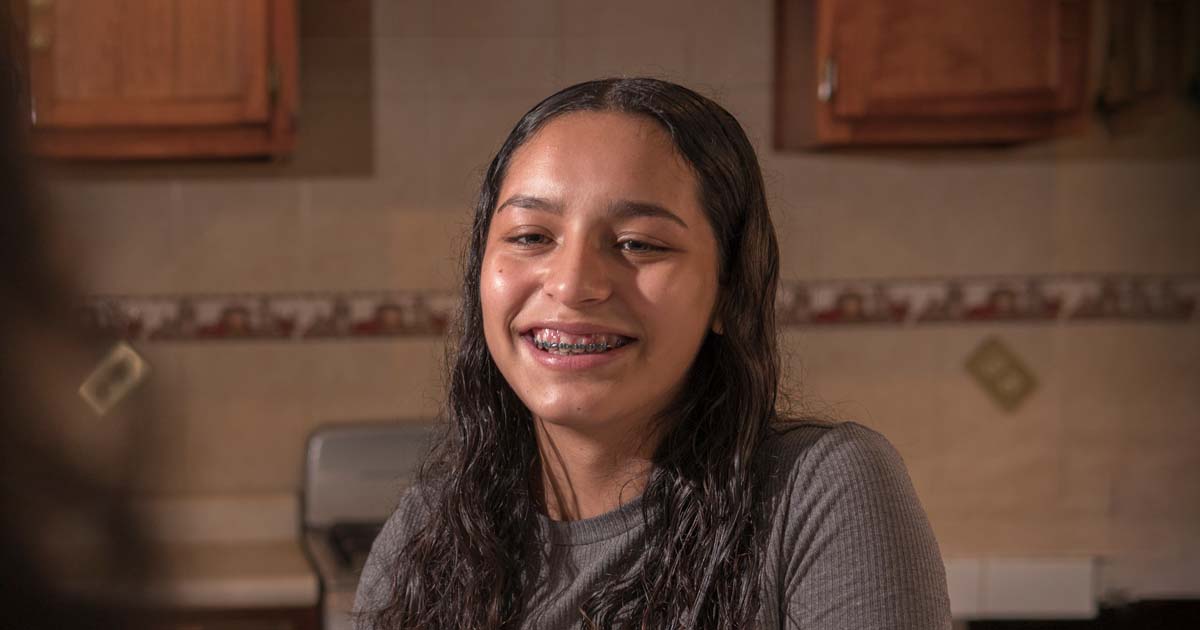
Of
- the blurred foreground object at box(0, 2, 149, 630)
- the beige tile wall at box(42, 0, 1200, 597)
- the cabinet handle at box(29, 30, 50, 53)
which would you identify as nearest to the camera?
the blurred foreground object at box(0, 2, 149, 630)

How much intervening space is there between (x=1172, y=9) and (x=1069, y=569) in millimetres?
1261

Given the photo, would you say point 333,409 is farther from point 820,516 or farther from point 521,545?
point 820,516

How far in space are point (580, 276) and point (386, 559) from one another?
14.9 inches

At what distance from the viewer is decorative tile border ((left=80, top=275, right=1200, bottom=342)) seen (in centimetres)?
272

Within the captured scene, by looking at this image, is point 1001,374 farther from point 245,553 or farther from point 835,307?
point 245,553

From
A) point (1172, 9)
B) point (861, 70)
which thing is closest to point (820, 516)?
point (861, 70)

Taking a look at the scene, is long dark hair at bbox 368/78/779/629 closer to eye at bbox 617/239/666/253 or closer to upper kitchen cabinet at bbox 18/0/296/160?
eye at bbox 617/239/666/253

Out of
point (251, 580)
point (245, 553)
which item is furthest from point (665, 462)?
point (245, 553)

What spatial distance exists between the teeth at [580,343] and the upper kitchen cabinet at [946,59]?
A: 158 centimetres

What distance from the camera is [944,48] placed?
2.42 m

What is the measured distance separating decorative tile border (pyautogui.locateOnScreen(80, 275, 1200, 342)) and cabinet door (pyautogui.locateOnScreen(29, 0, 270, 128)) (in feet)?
1.68

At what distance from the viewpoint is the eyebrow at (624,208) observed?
3.22 ft

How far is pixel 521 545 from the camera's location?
1.10 m

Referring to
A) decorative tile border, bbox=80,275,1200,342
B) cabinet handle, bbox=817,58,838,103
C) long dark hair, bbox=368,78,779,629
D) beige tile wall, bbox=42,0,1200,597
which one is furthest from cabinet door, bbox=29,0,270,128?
long dark hair, bbox=368,78,779,629
